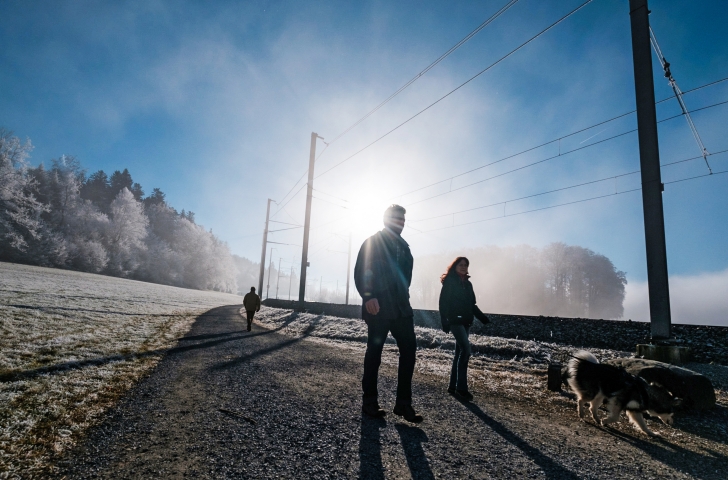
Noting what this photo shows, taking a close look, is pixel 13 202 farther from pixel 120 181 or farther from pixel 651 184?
pixel 651 184

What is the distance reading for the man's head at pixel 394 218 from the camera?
3574 mm

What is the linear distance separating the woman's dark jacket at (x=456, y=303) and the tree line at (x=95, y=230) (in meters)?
48.9

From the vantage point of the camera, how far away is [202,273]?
66062mm

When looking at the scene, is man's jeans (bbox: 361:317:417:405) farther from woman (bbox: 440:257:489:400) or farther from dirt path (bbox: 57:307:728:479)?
woman (bbox: 440:257:489:400)

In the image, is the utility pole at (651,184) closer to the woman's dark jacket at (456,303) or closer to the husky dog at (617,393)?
the husky dog at (617,393)

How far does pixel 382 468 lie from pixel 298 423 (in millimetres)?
1082

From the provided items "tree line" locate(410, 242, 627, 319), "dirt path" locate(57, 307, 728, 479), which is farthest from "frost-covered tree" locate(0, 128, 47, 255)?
"tree line" locate(410, 242, 627, 319)

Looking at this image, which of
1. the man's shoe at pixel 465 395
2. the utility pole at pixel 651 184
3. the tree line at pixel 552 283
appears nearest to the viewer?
the man's shoe at pixel 465 395

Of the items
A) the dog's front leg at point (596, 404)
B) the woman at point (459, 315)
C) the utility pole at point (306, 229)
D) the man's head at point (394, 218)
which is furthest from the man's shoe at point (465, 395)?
the utility pole at point (306, 229)

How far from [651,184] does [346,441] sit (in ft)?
22.9

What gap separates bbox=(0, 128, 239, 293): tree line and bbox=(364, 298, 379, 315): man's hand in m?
48.9

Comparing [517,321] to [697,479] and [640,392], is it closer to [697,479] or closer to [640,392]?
[640,392]

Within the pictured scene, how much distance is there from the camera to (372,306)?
323 centimetres

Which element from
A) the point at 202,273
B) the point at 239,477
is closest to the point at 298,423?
the point at 239,477
